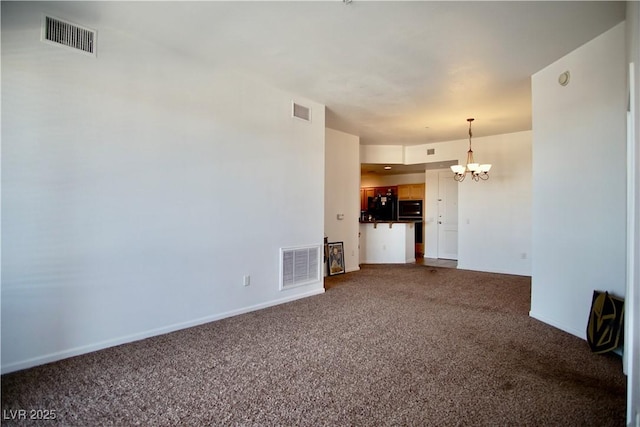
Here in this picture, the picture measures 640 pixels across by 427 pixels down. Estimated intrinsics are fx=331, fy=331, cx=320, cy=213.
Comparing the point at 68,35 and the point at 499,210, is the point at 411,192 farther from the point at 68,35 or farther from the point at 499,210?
the point at 68,35

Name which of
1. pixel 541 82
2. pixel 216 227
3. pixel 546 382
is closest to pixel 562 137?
pixel 541 82

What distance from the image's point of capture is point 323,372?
2.52 meters

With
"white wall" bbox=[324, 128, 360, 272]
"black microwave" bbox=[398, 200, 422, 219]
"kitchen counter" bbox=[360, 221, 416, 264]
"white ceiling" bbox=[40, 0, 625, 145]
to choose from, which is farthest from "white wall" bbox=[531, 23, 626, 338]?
"black microwave" bbox=[398, 200, 422, 219]

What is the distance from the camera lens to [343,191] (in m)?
6.81

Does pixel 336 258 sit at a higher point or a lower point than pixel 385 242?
lower

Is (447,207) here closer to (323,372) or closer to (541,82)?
(541,82)

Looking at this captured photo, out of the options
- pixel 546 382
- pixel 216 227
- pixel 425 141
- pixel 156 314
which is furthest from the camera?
pixel 425 141

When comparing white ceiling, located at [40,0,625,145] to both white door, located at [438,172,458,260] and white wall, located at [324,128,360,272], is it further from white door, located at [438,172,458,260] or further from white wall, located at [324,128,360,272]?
white door, located at [438,172,458,260]

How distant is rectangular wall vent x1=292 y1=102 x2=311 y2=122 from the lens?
15.4 ft

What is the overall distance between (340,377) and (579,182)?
118 inches

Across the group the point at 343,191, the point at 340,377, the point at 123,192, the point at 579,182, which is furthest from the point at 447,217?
the point at 123,192

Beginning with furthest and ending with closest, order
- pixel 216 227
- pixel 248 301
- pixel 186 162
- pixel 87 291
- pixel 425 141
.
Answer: pixel 425 141 < pixel 248 301 < pixel 216 227 < pixel 186 162 < pixel 87 291

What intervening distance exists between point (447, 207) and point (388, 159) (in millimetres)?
2166

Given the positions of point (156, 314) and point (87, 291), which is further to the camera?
point (156, 314)
